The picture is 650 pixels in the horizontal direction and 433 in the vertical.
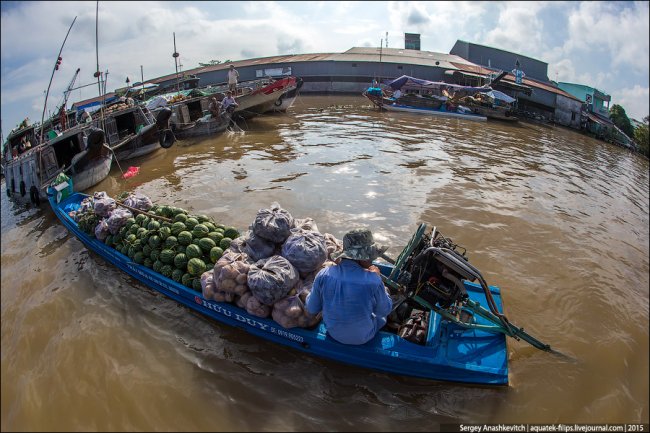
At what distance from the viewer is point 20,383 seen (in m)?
4.54

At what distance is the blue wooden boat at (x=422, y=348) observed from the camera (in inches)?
164

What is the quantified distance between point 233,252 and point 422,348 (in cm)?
277

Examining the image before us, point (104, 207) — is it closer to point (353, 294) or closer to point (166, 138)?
point (353, 294)

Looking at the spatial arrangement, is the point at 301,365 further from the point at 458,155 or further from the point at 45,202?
the point at 458,155

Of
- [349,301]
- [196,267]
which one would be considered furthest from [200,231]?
[349,301]

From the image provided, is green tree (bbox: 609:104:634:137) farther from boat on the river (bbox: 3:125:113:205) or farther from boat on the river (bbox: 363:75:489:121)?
boat on the river (bbox: 3:125:113:205)

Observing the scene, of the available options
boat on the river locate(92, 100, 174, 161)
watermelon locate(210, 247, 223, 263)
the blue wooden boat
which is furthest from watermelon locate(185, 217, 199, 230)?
boat on the river locate(92, 100, 174, 161)

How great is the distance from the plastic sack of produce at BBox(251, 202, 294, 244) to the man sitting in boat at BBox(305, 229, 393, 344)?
1280 mm

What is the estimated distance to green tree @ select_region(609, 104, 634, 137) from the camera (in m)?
23.1

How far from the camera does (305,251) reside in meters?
4.89

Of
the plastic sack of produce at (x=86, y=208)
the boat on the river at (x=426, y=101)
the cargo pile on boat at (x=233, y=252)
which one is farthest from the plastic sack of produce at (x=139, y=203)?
the boat on the river at (x=426, y=101)

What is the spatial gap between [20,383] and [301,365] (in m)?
3.31

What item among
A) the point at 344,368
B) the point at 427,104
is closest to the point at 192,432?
the point at 344,368

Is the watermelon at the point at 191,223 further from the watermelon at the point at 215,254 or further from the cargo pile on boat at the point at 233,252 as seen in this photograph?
the watermelon at the point at 215,254
